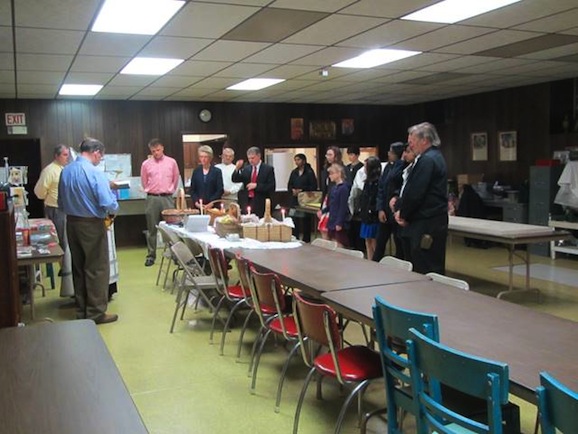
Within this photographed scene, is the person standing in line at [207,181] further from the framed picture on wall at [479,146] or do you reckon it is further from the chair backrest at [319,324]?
the framed picture on wall at [479,146]

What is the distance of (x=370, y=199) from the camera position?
6539 mm

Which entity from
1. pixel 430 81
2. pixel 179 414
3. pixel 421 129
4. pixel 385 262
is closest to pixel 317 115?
pixel 430 81

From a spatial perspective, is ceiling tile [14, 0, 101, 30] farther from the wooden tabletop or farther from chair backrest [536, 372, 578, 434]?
chair backrest [536, 372, 578, 434]

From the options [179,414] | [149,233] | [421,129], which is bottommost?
[179,414]

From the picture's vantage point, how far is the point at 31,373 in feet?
5.45

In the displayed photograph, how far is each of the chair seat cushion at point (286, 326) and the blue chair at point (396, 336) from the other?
108cm

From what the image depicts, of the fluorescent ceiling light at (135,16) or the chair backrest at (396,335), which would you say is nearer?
the chair backrest at (396,335)

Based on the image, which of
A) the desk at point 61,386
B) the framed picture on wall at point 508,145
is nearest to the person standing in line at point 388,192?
the framed picture on wall at point 508,145

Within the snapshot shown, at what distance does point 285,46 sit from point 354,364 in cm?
384

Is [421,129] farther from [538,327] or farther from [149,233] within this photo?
[149,233]

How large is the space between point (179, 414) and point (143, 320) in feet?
6.79

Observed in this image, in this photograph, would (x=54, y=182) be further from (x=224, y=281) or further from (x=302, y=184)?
(x=302, y=184)

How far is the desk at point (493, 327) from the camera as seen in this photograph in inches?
72.3

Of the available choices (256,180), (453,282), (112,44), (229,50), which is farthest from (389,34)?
(256,180)
